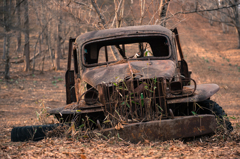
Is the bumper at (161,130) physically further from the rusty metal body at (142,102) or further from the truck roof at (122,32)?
the truck roof at (122,32)

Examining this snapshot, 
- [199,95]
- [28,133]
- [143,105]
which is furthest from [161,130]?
[28,133]

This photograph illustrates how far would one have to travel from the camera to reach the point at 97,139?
3674 mm

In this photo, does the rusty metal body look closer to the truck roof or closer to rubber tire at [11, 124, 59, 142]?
rubber tire at [11, 124, 59, 142]

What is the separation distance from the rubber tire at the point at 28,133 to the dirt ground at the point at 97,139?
0.42 ft

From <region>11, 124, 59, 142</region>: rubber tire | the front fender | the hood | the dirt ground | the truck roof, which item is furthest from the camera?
the truck roof

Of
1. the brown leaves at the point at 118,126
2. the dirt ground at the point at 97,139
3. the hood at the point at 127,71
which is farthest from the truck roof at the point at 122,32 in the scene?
the brown leaves at the point at 118,126

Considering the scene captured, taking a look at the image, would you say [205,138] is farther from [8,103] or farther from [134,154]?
[8,103]

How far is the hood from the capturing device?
4109 mm

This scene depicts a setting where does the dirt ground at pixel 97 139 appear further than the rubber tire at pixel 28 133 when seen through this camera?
No

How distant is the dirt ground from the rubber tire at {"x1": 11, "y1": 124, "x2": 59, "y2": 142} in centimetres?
13

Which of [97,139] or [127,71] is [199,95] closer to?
[127,71]

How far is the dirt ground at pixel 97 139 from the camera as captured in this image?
316cm

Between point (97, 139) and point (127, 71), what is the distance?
114 cm

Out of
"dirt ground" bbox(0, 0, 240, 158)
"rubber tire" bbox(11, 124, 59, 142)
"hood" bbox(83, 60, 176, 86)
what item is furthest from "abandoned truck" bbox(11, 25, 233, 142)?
"rubber tire" bbox(11, 124, 59, 142)
